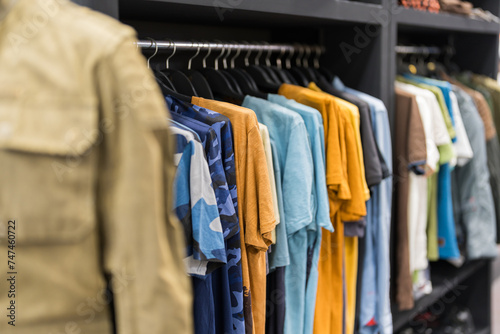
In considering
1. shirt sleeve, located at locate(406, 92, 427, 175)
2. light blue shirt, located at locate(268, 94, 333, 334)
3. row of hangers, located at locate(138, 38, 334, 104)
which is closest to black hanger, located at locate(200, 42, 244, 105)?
row of hangers, located at locate(138, 38, 334, 104)

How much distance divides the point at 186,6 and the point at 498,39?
6.19 ft

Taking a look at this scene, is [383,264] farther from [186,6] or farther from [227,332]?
[186,6]

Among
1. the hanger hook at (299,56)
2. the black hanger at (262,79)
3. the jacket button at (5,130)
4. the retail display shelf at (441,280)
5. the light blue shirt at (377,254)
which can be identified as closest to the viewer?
the jacket button at (5,130)

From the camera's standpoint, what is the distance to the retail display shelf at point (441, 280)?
211cm

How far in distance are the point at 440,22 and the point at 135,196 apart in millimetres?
1696

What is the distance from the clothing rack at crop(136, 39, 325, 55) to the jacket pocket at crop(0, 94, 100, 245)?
→ 0.62 meters

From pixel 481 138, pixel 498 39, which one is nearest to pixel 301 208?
pixel 481 138

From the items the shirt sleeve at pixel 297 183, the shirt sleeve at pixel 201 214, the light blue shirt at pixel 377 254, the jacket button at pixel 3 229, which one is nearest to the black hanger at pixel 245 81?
the shirt sleeve at pixel 297 183

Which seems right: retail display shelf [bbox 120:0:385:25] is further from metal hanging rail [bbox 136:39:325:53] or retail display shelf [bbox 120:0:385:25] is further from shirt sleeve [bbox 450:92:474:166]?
shirt sleeve [bbox 450:92:474:166]

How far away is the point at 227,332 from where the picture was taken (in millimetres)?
1197

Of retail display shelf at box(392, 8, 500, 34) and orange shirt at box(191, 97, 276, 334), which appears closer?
orange shirt at box(191, 97, 276, 334)

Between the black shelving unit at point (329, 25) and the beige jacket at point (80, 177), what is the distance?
29 centimetres

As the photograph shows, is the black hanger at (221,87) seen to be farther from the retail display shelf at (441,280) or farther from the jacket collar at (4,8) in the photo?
the retail display shelf at (441,280)

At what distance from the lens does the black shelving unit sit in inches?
52.3
